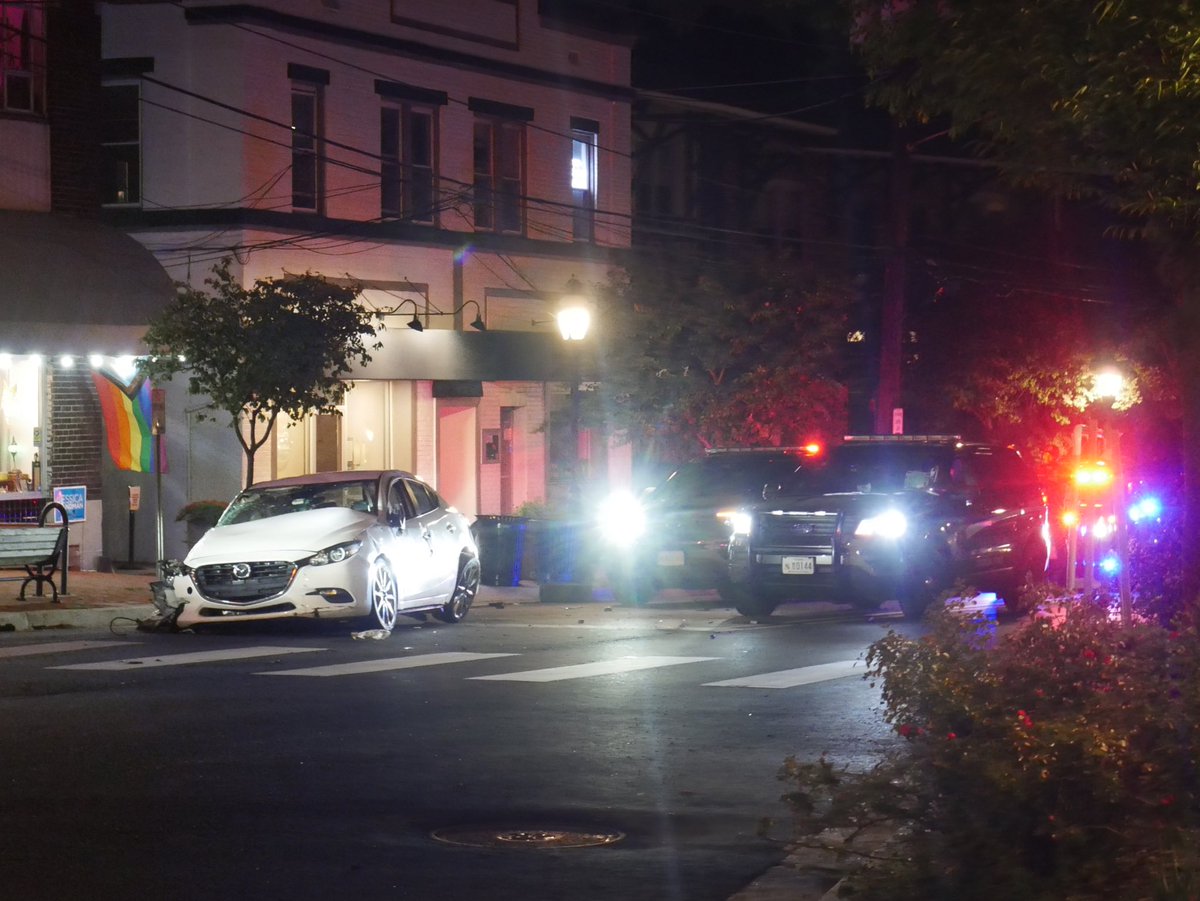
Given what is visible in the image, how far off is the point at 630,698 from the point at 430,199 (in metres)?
20.5

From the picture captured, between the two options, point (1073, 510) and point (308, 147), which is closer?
point (1073, 510)

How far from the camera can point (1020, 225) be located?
151 ft

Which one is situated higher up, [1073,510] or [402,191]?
[402,191]

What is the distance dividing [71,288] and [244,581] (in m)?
9.13

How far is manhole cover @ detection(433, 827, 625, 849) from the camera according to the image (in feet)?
28.9

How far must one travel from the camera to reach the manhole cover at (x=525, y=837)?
882 centimetres

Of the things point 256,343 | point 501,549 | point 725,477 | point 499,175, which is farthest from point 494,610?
point 499,175

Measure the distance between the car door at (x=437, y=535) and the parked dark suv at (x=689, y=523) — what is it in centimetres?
248

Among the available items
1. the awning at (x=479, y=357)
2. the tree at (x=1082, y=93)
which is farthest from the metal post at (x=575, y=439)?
the tree at (x=1082, y=93)

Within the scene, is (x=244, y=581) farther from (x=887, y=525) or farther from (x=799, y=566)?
(x=887, y=525)

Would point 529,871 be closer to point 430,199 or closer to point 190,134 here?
point 190,134

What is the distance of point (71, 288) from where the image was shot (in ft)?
87.0

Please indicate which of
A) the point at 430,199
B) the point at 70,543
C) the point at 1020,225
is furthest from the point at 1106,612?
the point at 1020,225

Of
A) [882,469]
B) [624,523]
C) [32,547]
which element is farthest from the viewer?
[624,523]
